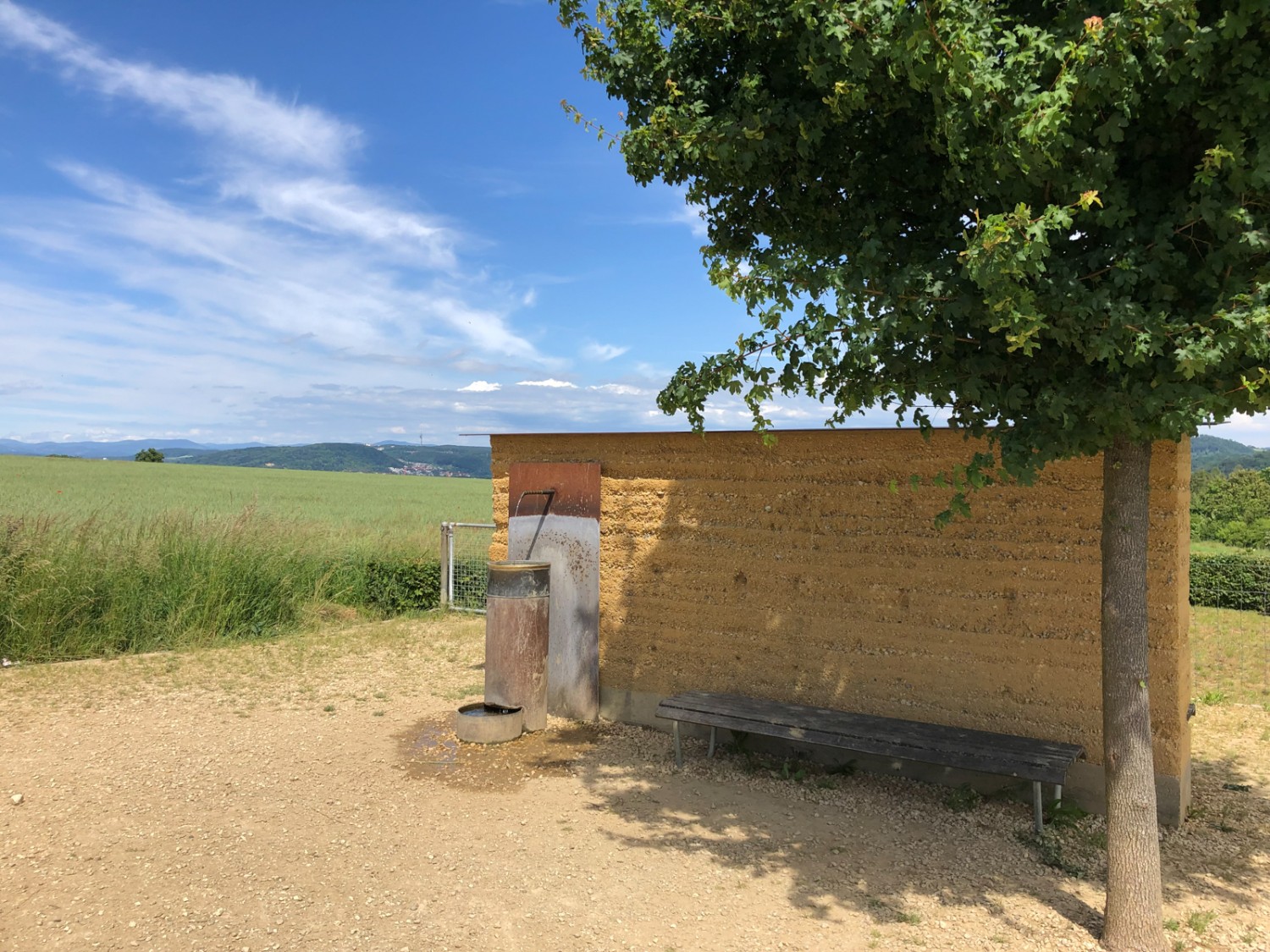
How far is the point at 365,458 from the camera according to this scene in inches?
4412

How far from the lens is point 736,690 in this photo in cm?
693

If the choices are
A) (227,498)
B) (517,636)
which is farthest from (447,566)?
(227,498)

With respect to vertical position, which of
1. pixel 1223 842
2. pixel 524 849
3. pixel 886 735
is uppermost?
pixel 886 735

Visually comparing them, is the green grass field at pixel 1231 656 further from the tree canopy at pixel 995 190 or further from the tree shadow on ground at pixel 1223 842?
the tree canopy at pixel 995 190

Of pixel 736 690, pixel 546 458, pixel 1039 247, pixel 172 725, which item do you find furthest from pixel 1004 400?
pixel 172 725

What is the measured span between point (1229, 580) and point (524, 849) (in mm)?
15398

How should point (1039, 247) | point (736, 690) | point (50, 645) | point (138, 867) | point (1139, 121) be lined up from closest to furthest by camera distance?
point (1039, 247)
point (1139, 121)
point (138, 867)
point (736, 690)
point (50, 645)

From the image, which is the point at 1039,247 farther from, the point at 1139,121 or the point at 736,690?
the point at 736,690

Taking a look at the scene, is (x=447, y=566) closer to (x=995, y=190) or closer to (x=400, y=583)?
(x=400, y=583)

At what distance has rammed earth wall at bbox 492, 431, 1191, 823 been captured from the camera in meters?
5.51

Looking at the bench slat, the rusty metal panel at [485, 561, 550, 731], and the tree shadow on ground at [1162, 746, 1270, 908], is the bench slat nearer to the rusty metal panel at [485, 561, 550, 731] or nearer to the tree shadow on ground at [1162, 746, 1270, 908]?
the tree shadow on ground at [1162, 746, 1270, 908]

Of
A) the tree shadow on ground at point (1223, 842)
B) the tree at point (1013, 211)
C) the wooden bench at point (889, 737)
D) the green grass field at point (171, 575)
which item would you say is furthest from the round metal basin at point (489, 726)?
the green grass field at point (171, 575)

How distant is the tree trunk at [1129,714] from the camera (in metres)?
3.87

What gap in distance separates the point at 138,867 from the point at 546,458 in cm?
447
